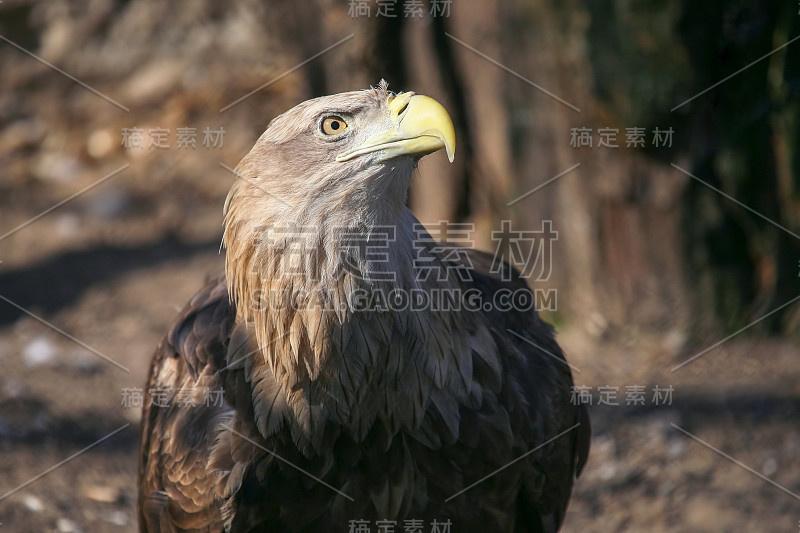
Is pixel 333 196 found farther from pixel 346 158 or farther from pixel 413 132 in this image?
pixel 413 132

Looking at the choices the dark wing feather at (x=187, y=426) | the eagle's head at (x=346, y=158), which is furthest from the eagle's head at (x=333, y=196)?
the dark wing feather at (x=187, y=426)

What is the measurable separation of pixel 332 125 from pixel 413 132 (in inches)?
11.1

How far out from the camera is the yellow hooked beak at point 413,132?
2537 mm

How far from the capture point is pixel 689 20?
182 inches

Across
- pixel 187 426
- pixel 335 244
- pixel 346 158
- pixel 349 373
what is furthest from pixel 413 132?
pixel 187 426

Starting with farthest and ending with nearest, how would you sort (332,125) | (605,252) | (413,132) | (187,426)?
(605,252), (187,426), (332,125), (413,132)

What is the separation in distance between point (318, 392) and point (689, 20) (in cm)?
300

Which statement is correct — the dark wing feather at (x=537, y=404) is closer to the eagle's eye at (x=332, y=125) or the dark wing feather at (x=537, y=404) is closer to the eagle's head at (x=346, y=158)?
the eagle's head at (x=346, y=158)

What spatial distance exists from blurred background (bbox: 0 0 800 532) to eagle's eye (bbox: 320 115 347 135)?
6.45 feet

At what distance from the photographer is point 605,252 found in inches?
204

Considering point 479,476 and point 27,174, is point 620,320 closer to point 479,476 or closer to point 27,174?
point 479,476

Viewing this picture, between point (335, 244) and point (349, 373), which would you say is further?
point (349, 373)

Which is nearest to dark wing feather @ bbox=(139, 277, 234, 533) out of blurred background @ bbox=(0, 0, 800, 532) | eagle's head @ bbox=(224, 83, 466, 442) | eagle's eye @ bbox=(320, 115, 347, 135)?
eagle's head @ bbox=(224, 83, 466, 442)

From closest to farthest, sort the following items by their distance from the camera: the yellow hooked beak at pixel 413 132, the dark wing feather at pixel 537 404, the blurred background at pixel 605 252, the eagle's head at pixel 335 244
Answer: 1. the yellow hooked beak at pixel 413 132
2. the eagle's head at pixel 335 244
3. the dark wing feather at pixel 537 404
4. the blurred background at pixel 605 252
